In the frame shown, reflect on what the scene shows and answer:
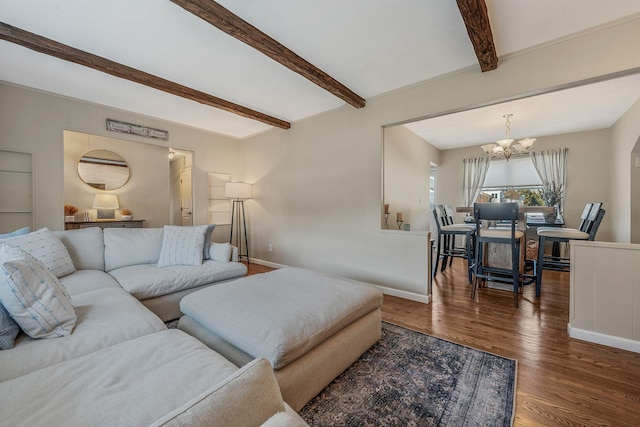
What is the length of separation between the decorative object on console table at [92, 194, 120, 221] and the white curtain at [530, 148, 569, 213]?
26.5ft

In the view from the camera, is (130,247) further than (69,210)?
No

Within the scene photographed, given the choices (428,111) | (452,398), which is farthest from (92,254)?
(428,111)

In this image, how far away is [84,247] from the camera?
2.58 m

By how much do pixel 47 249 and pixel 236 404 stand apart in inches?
103

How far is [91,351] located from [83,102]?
3.82 meters

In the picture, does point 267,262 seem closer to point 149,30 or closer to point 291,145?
point 291,145

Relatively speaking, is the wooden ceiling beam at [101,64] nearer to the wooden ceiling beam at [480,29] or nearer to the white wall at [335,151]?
the white wall at [335,151]

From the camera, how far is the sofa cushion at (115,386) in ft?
2.48

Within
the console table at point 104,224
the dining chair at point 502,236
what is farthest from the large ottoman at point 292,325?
the console table at point 104,224

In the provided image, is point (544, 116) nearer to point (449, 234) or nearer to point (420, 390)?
point (449, 234)

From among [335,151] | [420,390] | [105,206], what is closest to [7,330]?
[420,390]

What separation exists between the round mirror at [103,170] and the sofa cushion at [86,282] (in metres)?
3.09

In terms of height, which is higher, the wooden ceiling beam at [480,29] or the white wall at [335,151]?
the wooden ceiling beam at [480,29]

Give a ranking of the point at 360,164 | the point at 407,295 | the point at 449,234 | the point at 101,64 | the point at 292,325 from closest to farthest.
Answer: the point at 292,325 < the point at 101,64 < the point at 407,295 < the point at 360,164 < the point at 449,234
